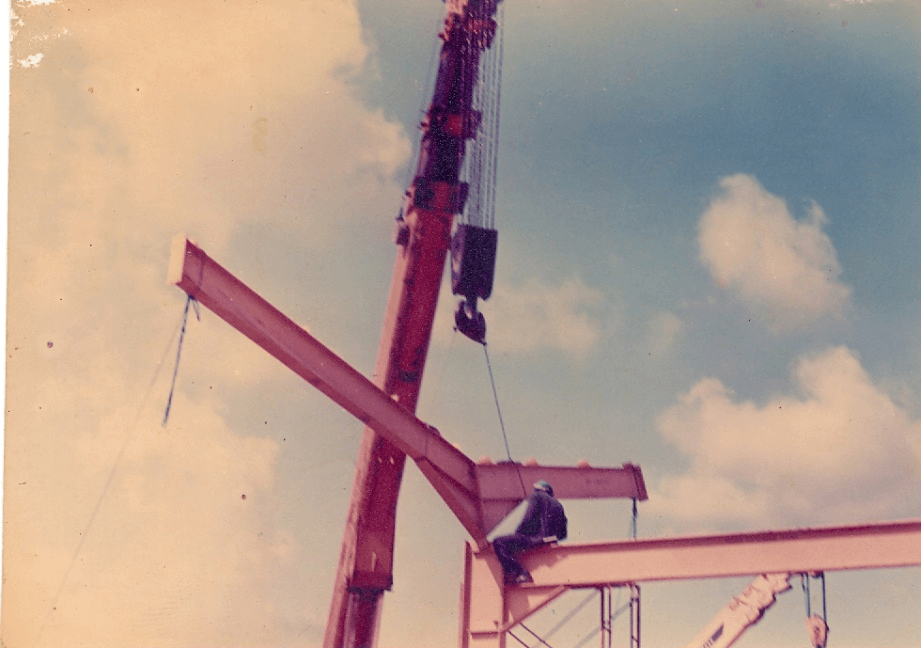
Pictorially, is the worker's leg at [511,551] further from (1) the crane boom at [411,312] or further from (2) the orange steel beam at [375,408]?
(1) the crane boom at [411,312]

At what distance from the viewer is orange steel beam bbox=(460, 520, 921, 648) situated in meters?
7.87

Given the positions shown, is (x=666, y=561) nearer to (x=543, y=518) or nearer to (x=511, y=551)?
(x=543, y=518)

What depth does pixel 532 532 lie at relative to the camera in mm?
9617

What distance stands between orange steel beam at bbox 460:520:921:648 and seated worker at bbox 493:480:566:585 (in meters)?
0.10

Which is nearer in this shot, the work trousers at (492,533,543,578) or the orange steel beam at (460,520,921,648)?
the orange steel beam at (460,520,921,648)

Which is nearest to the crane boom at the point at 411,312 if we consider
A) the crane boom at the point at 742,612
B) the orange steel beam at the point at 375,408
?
the orange steel beam at the point at 375,408

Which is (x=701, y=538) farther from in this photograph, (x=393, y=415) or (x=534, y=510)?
(x=393, y=415)

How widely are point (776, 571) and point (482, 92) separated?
7.56m

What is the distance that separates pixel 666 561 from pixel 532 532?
1.59 meters

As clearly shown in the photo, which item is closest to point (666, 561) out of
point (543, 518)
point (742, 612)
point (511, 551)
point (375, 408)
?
point (742, 612)

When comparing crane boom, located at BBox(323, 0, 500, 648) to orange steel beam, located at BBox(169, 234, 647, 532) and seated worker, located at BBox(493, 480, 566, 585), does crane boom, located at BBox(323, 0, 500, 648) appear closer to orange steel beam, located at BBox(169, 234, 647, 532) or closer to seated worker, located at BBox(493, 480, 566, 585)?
orange steel beam, located at BBox(169, 234, 647, 532)

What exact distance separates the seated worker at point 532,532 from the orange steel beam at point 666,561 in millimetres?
103

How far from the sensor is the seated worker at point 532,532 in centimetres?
921

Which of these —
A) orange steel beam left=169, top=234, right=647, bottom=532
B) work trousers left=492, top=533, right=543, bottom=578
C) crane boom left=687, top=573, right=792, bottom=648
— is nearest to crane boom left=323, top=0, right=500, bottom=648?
orange steel beam left=169, top=234, right=647, bottom=532
